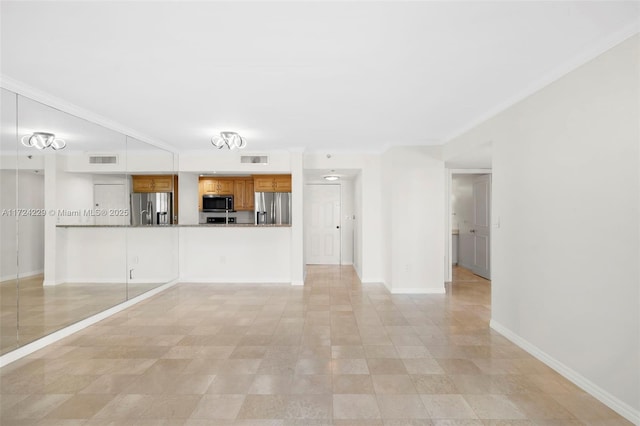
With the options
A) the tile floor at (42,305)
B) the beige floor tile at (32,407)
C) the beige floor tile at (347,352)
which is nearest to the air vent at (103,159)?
the tile floor at (42,305)

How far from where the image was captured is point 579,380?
249 cm

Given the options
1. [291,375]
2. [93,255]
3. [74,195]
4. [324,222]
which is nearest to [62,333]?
[93,255]

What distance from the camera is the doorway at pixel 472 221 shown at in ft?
21.7

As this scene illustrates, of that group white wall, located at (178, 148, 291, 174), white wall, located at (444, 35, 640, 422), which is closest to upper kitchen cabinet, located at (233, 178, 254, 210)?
white wall, located at (178, 148, 291, 174)

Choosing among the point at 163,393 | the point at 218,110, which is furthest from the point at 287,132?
the point at 163,393

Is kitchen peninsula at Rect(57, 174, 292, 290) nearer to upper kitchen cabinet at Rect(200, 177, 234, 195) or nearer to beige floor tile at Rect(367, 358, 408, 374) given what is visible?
upper kitchen cabinet at Rect(200, 177, 234, 195)

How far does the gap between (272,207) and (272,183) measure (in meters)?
0.55

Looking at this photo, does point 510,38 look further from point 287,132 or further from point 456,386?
point 287,132

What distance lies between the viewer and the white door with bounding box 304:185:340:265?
831 cm

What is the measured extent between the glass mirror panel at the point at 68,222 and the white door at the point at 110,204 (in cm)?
1

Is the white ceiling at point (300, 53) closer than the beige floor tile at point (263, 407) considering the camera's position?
Yes

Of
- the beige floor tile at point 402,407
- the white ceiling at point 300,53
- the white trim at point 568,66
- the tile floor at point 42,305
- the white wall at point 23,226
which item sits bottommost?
the beige floor tile at point 402,407

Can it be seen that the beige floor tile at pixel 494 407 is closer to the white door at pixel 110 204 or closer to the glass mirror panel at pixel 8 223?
the glass mirror panel at pixel 8 223

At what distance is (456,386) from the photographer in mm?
2500
